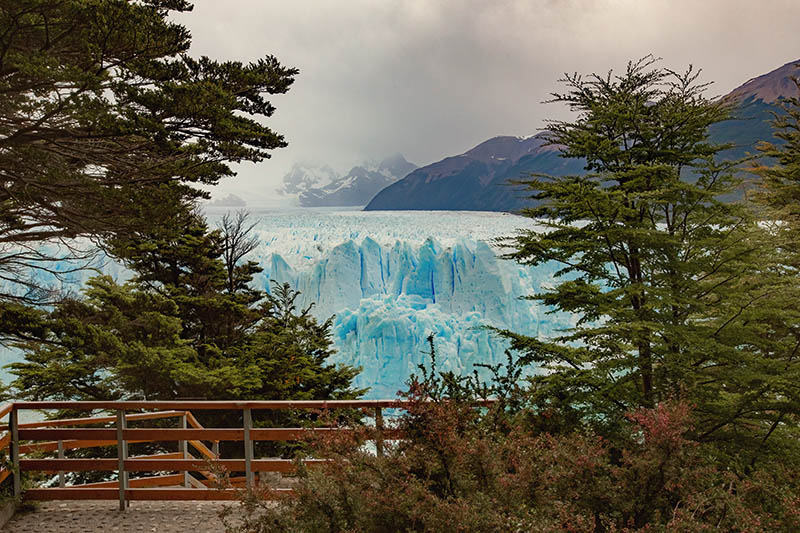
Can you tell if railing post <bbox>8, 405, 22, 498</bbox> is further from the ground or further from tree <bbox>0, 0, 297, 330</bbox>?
tree <bbox>0, 0, 297, 330</bbox>

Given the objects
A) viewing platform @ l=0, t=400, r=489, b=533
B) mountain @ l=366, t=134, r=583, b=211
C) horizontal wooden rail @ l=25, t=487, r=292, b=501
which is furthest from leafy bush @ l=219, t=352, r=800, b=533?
mountain @ l=366, t=134, r=583, b=211

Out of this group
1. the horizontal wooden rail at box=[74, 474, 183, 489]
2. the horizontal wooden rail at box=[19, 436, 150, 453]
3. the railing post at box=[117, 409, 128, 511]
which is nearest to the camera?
the railing post at box=[117, 409, 128, 511]

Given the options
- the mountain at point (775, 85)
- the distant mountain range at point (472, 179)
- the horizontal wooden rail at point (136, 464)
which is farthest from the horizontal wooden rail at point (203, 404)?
the distant mountain range at point (472, 179)

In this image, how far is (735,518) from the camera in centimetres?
238

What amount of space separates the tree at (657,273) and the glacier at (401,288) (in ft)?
35.4

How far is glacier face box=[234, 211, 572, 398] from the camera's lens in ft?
58.2

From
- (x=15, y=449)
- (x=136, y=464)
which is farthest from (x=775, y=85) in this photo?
(x=15, y=449)

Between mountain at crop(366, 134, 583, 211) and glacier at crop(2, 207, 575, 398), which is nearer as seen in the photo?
glacier at crop(2, 207, 575, 398)

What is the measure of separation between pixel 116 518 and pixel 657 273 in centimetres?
602

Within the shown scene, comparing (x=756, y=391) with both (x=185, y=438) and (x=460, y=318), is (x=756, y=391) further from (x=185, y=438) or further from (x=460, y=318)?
(x=460, y=318)

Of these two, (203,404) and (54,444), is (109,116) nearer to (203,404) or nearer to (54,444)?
(203,404)

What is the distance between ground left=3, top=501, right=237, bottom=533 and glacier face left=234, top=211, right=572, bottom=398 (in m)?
12.9

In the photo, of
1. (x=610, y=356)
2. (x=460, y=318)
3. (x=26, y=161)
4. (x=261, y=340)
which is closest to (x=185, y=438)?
(x=26, y=161)

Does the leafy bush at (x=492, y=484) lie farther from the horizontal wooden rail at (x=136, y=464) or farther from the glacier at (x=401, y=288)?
the glacier at (x=401, y=288)
